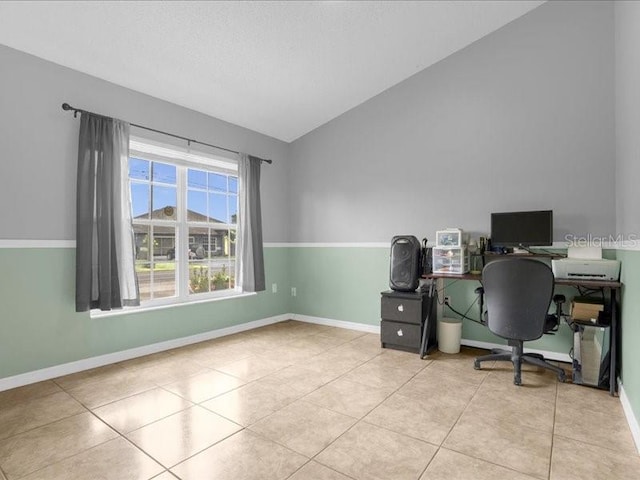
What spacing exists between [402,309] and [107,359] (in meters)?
2.85

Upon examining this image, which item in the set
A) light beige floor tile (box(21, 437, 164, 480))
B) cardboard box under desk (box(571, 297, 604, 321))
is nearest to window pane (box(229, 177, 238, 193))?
light beige floor tile (box(21, 437, 164, 480))

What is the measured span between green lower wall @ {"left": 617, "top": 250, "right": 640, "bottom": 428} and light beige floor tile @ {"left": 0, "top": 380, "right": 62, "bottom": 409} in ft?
12.7

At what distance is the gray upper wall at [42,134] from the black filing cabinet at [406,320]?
305cm

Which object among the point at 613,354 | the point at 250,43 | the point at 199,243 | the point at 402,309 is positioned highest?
the point at 250,43

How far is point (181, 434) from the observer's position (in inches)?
79.1

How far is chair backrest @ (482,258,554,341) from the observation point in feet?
8.45

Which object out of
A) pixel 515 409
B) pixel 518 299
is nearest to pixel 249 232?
pixel 518 299

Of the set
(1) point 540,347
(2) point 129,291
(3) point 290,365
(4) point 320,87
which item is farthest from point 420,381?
(4) point 320,87

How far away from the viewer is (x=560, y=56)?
323 centimetres

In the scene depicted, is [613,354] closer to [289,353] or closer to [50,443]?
[289,353]

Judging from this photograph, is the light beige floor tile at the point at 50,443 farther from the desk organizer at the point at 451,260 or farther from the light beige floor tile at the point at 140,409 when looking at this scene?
the desk organizer at the point at 451,260

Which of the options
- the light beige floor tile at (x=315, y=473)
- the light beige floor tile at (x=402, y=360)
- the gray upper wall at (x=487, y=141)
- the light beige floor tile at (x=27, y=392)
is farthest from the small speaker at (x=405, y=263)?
the light beige floor tile at (x=27, y=392)

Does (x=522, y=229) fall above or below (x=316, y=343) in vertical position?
above

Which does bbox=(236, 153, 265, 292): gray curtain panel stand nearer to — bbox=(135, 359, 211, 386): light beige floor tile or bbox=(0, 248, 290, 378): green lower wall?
bbox=(0, 248, 290, 378): green lower wall
